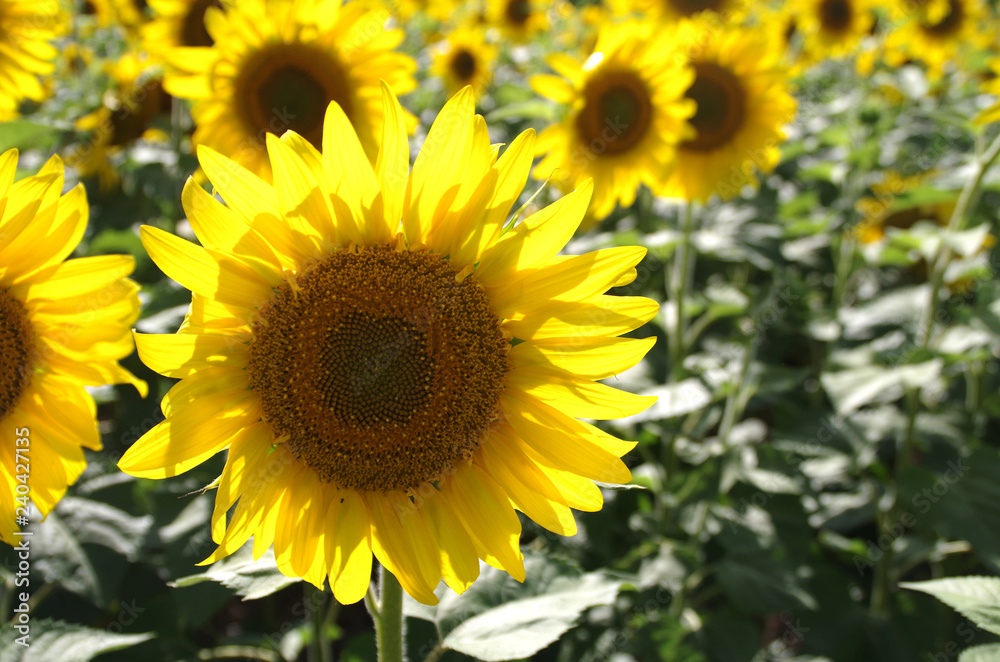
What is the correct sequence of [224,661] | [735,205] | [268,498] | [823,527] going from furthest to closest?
1. [735,205]
2. [823,527]
3. [224,661]
4. [268,498]

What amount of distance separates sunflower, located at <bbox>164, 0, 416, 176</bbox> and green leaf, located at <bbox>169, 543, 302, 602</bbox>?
1.59 m

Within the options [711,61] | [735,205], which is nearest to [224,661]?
[711,61]

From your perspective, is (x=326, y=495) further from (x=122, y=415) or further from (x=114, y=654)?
(x=122, y=415)

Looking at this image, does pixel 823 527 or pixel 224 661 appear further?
pixel 823 527

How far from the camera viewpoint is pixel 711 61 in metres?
3.62

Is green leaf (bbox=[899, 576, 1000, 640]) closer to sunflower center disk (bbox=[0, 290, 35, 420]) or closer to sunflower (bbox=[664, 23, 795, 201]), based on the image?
sunflower center disk (bbox=[0, 290, 35, 420])

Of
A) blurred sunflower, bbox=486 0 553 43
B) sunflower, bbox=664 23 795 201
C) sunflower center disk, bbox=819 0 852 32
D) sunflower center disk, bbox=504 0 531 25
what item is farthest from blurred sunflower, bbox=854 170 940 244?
sunflower center disk, bbox=504 0 531 25

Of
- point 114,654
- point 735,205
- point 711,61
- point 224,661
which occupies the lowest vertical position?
point 224,661

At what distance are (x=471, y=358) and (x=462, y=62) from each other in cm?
561

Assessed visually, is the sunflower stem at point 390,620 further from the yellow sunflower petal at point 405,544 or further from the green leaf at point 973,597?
the green leaf at point 973,597

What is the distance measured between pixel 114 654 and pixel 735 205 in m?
4.40

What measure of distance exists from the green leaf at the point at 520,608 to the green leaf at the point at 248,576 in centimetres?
43

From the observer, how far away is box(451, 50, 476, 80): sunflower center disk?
6.52m

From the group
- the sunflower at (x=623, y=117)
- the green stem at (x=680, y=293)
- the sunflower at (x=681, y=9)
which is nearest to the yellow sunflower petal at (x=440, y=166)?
the sunflower at (x=623, y=117)
